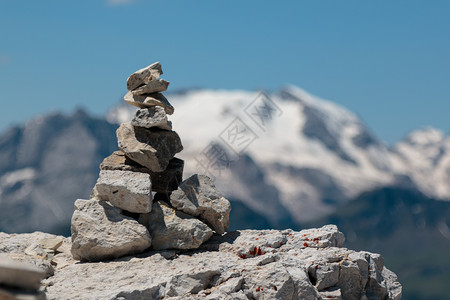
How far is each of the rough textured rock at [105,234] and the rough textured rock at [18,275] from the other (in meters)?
9.59

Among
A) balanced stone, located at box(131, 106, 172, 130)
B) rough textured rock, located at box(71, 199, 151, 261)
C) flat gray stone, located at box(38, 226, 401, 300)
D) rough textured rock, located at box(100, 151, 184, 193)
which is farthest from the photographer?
rough textured rock, located at box(100, 151, 184, 193)

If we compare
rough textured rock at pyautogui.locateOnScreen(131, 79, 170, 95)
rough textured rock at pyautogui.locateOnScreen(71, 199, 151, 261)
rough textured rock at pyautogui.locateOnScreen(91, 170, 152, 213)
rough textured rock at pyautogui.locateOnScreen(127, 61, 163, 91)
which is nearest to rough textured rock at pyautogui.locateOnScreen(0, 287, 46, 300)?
rough textured rock at pyautogui.locateOnScreen(71, 199, 151, 261)

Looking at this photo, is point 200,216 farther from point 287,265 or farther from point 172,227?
point 287,265

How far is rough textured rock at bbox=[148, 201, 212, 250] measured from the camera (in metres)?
24.6

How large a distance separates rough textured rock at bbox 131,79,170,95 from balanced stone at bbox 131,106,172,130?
99 cm

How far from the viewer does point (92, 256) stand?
24344mm

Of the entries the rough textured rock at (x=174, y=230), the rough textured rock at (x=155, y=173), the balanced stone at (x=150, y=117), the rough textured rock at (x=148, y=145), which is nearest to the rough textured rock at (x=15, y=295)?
the rough textured rock at (x=174, y=230)

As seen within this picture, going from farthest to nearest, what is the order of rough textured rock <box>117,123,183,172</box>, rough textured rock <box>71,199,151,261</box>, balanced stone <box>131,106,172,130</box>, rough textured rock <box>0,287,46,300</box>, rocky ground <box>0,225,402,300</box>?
rough textured rock <box>117,123,183,172</box> → balanced stone <box>131,106,172,130</box> → rough textured rock <box>71,199,151,261</box> → rocky ground <box>0,225,402,300</box> → rough textured rock <box>0,287,46,300</box>

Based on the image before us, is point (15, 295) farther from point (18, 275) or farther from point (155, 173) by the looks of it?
point (155, 173)

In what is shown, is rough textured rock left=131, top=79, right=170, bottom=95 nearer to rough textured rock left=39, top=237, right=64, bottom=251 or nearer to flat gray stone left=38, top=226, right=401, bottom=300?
flat gray stone left=38, top=226, right=401, bottom=300

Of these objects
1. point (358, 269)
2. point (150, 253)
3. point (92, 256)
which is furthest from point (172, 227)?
point (358, 269)

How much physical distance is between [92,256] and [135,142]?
4.69 meters

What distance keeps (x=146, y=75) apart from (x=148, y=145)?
2.90 m

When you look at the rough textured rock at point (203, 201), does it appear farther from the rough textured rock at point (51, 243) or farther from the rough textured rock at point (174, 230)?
the rough textured rock at point (51, 243)
